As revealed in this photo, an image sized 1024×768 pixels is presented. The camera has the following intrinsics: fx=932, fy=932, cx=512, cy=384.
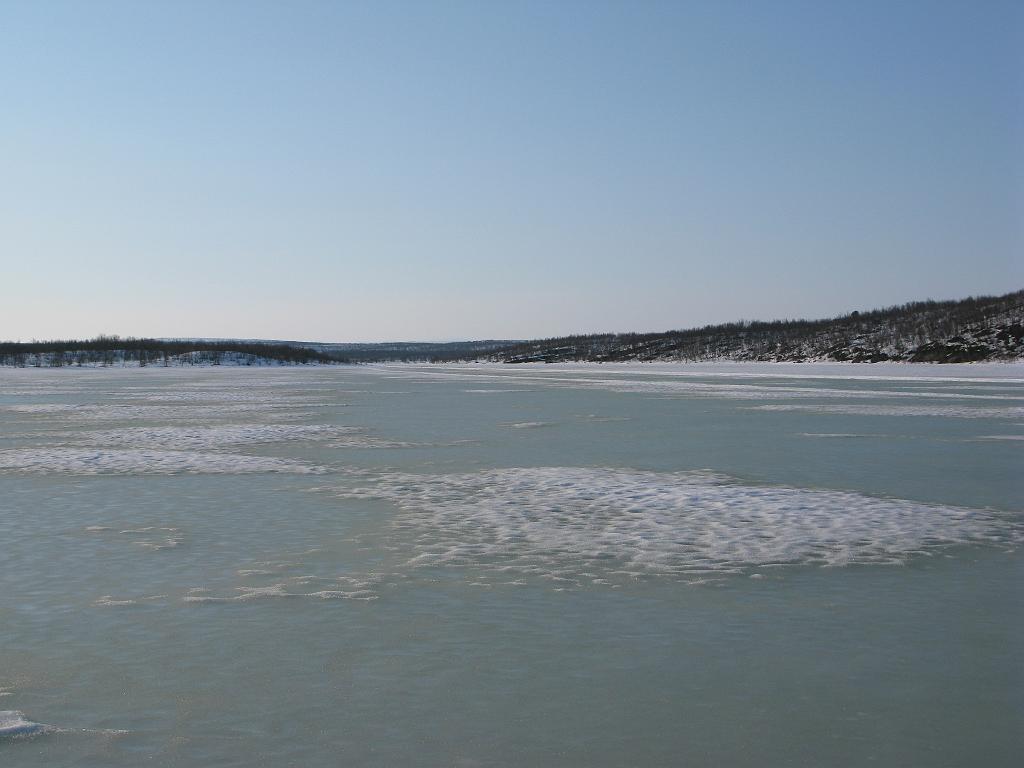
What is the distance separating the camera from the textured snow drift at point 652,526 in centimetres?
691

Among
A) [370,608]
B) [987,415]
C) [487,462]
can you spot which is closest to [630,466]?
[487,462]

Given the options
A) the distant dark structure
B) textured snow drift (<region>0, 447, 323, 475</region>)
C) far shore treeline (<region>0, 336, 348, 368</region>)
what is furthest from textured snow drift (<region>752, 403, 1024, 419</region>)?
far shore treeline (<region>0, 336, 348, 368</region>)

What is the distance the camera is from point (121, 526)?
328 inches

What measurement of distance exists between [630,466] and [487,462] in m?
1.99

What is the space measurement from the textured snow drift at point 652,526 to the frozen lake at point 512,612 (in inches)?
1.7

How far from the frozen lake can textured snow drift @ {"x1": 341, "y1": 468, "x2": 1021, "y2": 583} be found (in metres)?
0.04

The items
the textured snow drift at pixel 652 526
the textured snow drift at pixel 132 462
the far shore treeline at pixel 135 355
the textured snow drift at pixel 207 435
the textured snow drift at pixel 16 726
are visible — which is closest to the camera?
the textured snow drift at pixel 16 726

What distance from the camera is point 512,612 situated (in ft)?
18.1

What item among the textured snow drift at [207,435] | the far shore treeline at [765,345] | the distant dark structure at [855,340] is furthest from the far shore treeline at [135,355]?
the textured snow drift at [207,435]

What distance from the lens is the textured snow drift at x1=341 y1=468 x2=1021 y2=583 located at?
6910 millimetres

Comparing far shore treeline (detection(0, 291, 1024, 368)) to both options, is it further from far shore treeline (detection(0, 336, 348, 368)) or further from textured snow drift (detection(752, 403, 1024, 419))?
textured snow drift (detection(752, 403, 1024, 419))

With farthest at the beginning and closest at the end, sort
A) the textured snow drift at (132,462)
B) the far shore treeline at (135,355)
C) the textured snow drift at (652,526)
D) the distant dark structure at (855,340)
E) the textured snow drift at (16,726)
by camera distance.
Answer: the far shore treeline at (135,355) → the distant dark structure at (855,340) → the textured snow drift at (132,462) → the textured snow drift at (652,526) → the textured snow drift at (16,726)

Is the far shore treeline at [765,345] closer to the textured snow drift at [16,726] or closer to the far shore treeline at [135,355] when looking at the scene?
the far shore treeline at [135,355]

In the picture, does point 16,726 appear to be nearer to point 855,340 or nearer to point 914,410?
point 914,410
